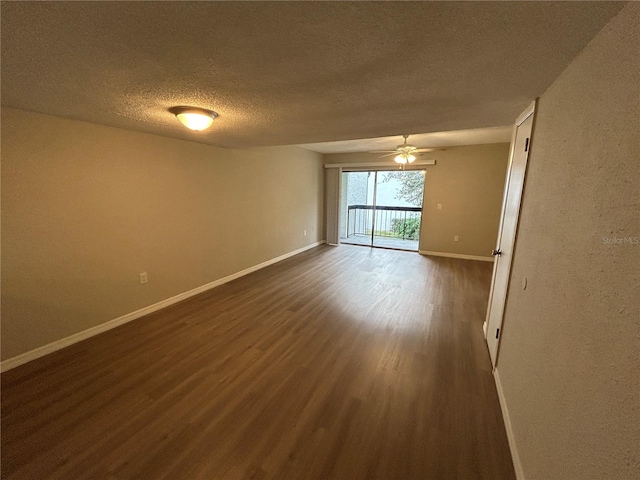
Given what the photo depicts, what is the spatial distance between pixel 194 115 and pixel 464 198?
17.3 ft

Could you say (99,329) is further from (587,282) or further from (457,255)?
(457,255)

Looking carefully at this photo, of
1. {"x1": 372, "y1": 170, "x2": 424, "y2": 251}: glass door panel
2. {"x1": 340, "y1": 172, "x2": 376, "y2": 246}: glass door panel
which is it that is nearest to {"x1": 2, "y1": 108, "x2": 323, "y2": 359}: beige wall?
{"x1": 340, "y1": 172, "x2": 376, "y2": 246}: glass door panel

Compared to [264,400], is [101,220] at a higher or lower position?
higher

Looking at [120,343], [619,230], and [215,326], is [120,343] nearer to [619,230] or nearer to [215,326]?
[215,326]

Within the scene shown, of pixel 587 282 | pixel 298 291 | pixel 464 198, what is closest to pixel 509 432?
pixel 587 282

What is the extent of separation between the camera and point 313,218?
631cm

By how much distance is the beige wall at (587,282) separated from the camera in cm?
70

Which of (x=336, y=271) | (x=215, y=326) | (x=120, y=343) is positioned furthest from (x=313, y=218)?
(x=120, y=343)

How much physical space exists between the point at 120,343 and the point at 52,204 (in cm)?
134

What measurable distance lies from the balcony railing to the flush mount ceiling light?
553 centimetres

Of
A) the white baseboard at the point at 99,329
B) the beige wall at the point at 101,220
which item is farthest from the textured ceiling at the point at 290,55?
the white baseboard at the point at 99,329

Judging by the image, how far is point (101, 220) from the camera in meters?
2.46

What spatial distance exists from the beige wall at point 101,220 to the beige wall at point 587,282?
11.2 ft

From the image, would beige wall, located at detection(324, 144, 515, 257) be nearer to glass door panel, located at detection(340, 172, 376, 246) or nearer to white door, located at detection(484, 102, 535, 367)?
glass door panel, located at detection(340, 172, 376, 246)
